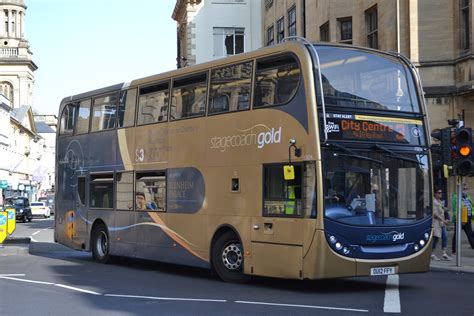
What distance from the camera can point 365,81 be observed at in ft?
44.9

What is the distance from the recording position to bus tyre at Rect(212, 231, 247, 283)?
14.6 m

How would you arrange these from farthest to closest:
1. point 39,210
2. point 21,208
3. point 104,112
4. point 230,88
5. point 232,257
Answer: point 39,210 < point 21,208 < point 104,112 < point 230,88 < point 232,257

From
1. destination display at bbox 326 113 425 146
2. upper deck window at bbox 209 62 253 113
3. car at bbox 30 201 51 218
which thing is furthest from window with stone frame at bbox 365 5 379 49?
car at bbox 30 201 51 218

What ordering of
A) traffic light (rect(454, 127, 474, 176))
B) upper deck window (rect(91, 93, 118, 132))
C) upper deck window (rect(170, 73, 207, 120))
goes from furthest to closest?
upper deck window (rect(91, 93, 118, 132))
traffic light (rect(454, 127, 474, 176))
upper deck window (rect(170, 73, 207, 120))

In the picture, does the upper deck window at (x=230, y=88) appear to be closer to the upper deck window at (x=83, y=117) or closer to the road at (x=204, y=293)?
the road at (x=204, y=293)

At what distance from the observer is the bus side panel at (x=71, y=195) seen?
20500mm

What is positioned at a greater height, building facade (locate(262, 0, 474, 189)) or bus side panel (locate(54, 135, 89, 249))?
building facade (locate(262, 0, 474, 189))

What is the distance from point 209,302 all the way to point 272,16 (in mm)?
33981

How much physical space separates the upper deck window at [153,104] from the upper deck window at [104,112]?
4.22 feet

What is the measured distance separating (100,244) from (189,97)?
18.7 ft

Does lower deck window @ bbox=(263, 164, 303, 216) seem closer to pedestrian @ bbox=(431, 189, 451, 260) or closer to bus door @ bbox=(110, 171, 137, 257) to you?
bus door @ bbox=(110, 171, 137, 257)

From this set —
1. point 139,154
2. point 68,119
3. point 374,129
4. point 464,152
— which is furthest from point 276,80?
point 68,119

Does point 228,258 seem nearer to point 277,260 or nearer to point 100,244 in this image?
point 277,260

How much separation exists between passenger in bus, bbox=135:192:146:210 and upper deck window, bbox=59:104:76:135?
410 cm
